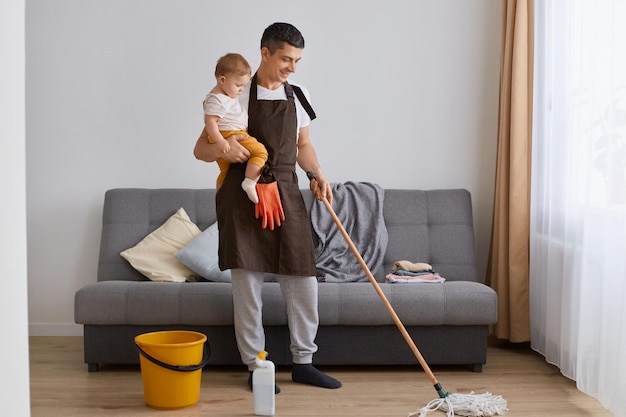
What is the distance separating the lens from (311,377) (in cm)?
325

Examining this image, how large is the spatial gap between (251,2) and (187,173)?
1058 mm

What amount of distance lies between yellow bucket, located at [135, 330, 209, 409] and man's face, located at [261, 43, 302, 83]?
1136 millimetres

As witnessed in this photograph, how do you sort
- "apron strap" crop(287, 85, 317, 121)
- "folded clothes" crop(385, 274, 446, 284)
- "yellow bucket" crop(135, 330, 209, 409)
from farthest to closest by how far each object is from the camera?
"folded clothes" crop(385, 274, 446, 284) → "apron strap" crop(287, 85, 317, 121) → "yellow bucket" crop(135, 330, 209, 409)

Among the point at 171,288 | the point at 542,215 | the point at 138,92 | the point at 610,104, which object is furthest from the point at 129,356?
the point at 610,104

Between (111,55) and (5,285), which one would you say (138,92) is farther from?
(5,285)

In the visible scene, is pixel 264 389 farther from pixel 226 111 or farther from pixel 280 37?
pixel 280 37

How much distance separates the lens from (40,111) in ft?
14.3

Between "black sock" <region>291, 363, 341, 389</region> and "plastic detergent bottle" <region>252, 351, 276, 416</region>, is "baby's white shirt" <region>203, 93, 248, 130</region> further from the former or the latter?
"black sock" <region>291, 363, 341, 389</region>

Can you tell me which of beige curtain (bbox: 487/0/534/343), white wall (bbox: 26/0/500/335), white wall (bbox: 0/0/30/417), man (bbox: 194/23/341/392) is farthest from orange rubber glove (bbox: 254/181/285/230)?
white wall (bbox: 0/0/30/417)

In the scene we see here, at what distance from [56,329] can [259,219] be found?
6.14ft

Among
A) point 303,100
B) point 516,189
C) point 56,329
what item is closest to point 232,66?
point 303,100

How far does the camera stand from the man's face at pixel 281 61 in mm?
3014

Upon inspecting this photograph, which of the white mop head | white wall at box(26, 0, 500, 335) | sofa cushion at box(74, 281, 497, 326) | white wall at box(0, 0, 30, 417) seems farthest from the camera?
white wall at box(26, 0, 500, 335)

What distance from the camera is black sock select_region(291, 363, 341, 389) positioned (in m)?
3.23
